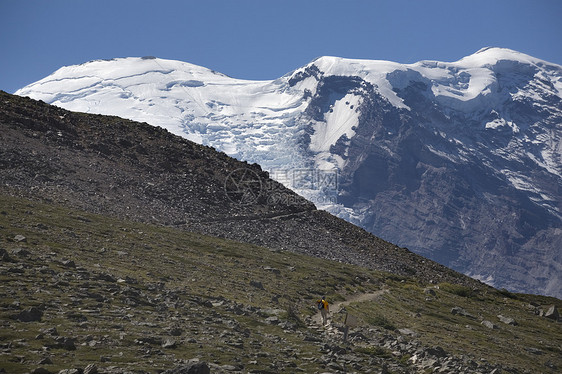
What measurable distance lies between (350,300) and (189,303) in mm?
23719

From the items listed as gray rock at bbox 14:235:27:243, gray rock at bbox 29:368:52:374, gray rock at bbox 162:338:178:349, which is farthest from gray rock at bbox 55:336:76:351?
gray rock at bbox 14:235:27:243

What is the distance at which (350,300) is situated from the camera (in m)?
56.8

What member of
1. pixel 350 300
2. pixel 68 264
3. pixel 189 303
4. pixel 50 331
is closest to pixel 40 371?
pixel 50 331

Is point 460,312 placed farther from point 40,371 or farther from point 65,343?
point 40,371

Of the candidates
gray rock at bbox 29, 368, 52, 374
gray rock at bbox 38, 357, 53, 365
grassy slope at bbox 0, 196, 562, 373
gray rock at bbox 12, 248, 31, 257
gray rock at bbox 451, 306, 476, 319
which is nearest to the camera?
gray rock at bbox 29, 368, 52, 374

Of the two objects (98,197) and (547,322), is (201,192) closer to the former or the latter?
(98,197)

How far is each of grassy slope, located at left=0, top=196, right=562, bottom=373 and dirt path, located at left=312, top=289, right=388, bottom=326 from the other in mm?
650

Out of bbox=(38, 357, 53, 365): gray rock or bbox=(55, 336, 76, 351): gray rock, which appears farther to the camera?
bbox=(55, 336, 76, 351): gray rock

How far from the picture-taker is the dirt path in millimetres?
44253

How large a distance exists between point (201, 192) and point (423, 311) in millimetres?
31456

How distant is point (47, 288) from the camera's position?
101 feet

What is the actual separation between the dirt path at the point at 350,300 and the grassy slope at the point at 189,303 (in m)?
0.65

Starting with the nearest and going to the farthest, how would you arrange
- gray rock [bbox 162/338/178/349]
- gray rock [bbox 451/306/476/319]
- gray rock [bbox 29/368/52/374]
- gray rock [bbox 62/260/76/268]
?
gray rock [bbox 29/368/52/374]
gray rock [bbox 162/338/178/349]
gray rock [bbox 62/260/76/268]
gray rock [bbox 451/306/476/319]

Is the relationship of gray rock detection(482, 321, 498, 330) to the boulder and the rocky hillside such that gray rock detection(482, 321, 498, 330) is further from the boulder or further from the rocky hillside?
the boulder
